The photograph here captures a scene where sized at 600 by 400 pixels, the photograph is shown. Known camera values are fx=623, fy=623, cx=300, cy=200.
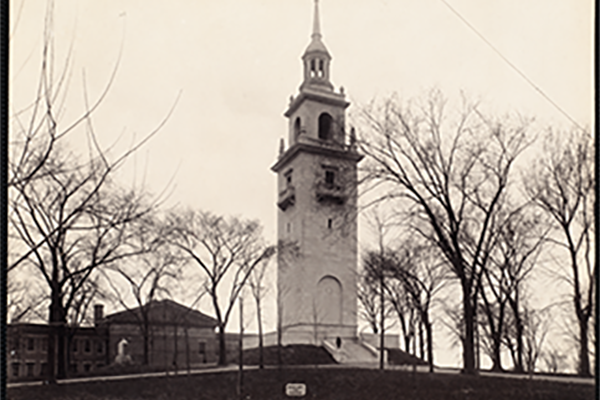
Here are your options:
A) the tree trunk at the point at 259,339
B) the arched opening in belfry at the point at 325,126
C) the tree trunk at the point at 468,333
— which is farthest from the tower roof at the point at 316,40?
the tree trunk at the point at 259,339

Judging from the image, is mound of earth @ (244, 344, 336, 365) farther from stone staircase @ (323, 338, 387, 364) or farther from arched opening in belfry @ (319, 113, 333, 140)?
arched opening in belfry @ (319, 113, 333, 140)

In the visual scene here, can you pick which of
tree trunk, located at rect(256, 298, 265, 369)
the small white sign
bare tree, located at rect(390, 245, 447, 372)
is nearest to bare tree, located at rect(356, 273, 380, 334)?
bare tree, located at rect(390, 245, 447, 372)

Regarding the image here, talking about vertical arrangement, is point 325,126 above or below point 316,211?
above

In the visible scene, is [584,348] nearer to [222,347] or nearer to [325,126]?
[325,126]

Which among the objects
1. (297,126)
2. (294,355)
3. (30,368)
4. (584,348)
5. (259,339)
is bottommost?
(294,355)

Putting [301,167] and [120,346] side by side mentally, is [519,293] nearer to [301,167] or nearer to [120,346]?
[301,167]

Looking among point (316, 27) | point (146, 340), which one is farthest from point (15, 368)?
point (316, 27)
